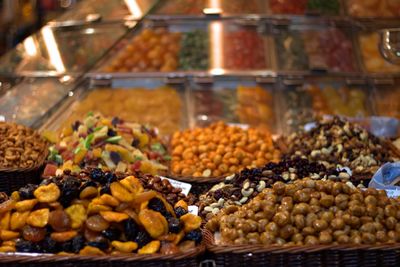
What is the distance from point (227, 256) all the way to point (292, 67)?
9.80ft

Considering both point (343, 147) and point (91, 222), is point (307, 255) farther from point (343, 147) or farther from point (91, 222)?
point (343, 147)

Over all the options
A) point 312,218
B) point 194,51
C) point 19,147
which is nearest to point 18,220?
point 312,218

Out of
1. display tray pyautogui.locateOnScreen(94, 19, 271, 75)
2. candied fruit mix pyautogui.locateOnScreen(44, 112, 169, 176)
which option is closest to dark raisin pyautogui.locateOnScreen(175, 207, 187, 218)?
candied fruit mix pyautogui.locateOnScreen(44, 112, 169, 176)

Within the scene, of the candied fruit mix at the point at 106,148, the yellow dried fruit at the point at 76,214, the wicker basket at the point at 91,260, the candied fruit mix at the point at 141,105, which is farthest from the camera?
the candied fruit mix at the point at 141,105

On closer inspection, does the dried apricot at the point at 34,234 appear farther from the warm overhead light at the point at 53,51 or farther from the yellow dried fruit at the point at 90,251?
the warm overhead light at the point at 53,51

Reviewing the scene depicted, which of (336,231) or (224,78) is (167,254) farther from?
(224,78)

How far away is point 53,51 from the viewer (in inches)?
168

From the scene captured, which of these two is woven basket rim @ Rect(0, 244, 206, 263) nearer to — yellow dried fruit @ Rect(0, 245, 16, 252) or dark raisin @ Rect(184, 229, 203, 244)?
yellow dried fruit @ Rect(0, 245, 16, 252)

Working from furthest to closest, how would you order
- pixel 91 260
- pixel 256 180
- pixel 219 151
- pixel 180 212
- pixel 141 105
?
pixel 141 105
pixel 219 151
pixel 256 180
pixel 180 212
pixel 91 260

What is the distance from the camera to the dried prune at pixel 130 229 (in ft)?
7.58

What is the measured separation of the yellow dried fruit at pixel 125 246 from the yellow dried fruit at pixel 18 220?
0.33 meters

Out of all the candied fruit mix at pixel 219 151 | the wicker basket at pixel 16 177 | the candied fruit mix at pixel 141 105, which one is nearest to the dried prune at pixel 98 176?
the wicker basket at pixel 16 177

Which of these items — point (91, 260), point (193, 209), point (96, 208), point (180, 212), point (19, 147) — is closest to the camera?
point (91, 260)

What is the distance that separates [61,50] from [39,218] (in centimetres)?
220
